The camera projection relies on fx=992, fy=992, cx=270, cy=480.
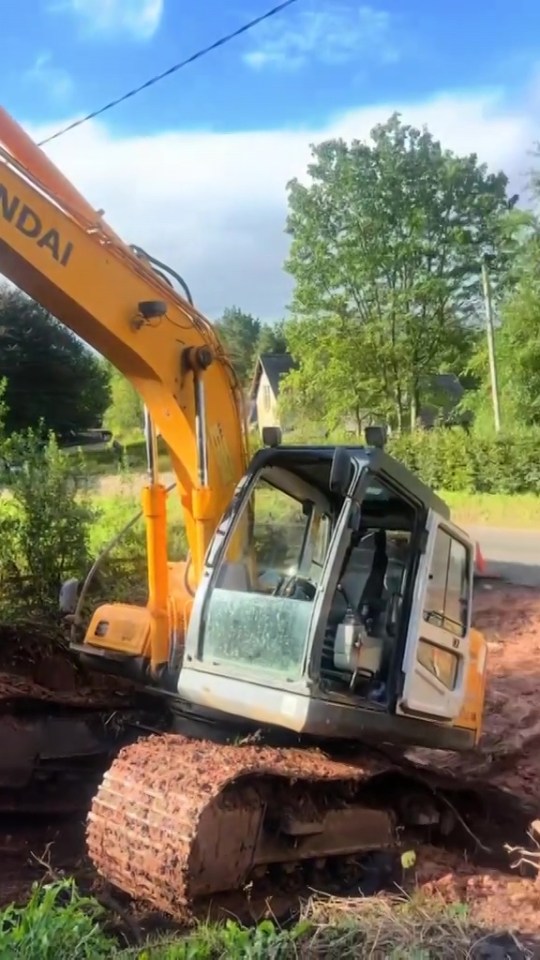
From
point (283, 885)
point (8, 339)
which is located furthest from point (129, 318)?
point (8, 339)

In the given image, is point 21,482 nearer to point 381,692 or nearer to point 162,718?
point 162,718

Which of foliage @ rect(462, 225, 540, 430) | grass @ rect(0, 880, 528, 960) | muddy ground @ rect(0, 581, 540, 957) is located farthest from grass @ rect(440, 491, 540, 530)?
grass @ rect(0, 880, 528, 960)

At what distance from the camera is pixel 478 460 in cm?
2275

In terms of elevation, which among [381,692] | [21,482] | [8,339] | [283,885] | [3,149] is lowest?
[283,885]

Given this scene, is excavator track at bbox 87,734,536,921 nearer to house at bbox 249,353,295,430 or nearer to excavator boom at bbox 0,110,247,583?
excavator boom at bbox 0,110,247,583

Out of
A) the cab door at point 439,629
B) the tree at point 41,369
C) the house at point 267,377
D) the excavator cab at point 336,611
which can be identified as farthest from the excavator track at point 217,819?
the house at point 267,377

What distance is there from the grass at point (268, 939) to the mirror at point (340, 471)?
1.78 m

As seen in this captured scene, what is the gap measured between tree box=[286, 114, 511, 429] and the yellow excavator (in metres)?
30.2

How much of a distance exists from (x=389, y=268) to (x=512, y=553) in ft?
72.2

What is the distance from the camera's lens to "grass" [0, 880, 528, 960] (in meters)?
2.87

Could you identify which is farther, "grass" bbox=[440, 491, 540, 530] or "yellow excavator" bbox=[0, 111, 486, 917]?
"grass" bbox=[440, 491, 540, 530]

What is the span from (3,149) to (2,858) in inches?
143

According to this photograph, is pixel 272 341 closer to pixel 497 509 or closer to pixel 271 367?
pixel 271 367

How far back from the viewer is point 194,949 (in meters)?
2.96
